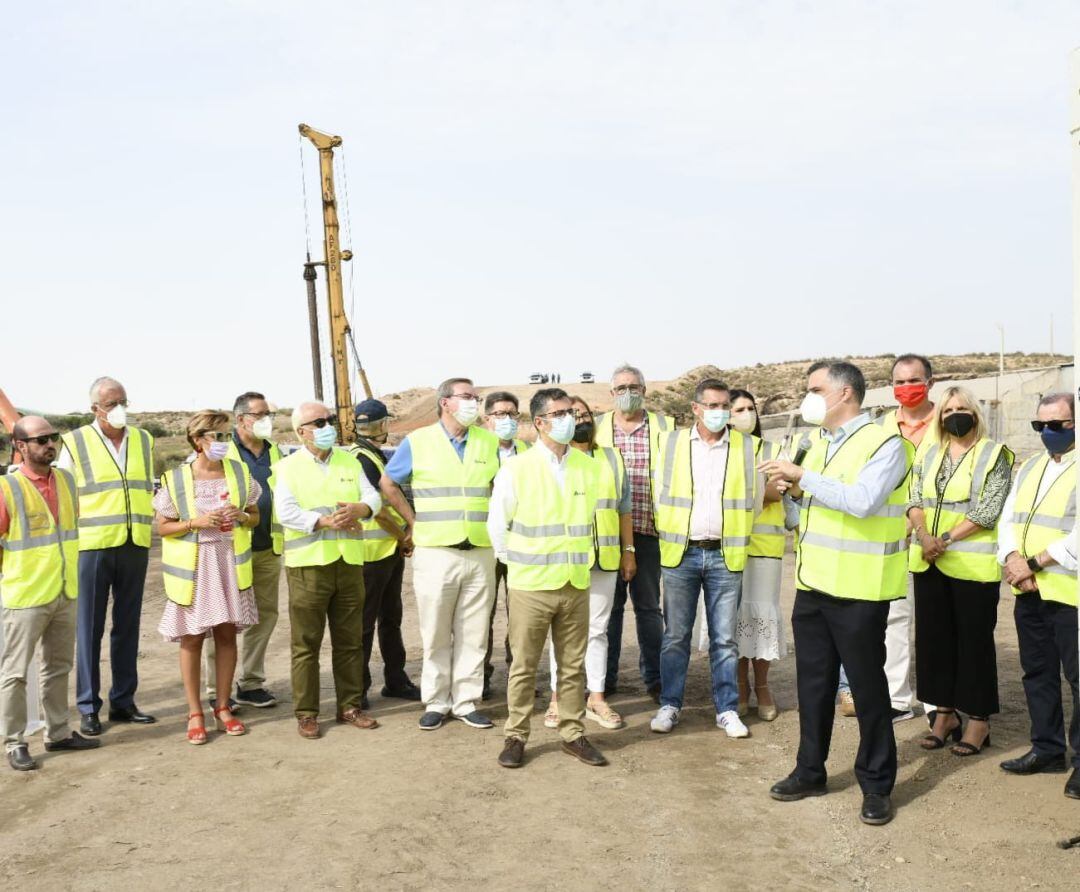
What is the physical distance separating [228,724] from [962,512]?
4739mm

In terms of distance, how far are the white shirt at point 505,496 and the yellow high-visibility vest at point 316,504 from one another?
1075 millimetres

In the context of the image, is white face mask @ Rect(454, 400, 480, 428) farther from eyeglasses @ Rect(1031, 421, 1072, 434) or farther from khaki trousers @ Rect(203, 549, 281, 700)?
eyeglasses @ Rect(1031, 421, 1072, 434)

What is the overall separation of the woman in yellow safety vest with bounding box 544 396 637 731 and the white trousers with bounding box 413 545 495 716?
1.73 ft

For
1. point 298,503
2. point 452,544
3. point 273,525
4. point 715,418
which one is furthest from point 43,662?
point 715,418

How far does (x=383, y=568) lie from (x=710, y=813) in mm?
3128

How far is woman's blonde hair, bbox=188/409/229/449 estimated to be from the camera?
6426 mm

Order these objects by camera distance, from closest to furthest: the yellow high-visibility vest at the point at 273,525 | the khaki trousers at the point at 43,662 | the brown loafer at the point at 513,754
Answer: the brown loafer at the point at 513,754
the khaki trousers at the point at 43,662
the yellow high-visibility vest at the point at 273,525

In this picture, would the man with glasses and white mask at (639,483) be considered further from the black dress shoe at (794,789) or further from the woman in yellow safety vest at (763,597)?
the black dress shoe at (794,789)

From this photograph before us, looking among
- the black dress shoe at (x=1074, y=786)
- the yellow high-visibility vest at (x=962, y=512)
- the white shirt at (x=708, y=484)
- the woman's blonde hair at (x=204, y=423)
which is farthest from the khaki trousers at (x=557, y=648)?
the black dress shoe at (x=1074, y=786)

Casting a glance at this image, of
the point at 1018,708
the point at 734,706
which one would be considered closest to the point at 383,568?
the point at 734,706

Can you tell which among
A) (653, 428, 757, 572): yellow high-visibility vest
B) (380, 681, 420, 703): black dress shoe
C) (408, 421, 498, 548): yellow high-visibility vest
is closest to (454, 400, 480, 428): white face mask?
(408, 421, 498, 548): yellow high-visibility vest

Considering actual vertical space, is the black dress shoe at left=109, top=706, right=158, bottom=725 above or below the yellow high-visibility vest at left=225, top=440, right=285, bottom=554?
below

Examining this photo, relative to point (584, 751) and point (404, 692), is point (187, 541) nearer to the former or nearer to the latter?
point (404, 692)

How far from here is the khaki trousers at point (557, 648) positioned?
5785 mm
